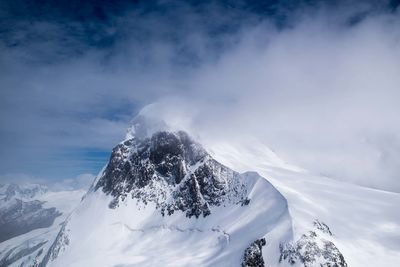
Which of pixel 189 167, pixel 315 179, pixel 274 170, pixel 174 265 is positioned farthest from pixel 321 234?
pixel 189 167

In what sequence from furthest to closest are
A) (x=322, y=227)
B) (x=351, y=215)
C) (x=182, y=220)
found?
1. (x=182, y=220)
2. (x=351, y=215)
3. (x=322, y=227)

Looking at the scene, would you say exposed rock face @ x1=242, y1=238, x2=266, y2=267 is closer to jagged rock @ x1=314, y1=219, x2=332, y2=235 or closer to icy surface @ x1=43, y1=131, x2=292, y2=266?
icy surface @ x1=43, y1=131, x2=292, y2=266

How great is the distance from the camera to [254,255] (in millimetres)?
94188

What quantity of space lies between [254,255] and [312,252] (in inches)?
690

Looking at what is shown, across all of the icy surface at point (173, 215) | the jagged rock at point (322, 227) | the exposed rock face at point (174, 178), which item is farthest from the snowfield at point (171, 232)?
the jagged rock at point (322, 227)

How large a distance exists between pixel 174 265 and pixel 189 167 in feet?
220

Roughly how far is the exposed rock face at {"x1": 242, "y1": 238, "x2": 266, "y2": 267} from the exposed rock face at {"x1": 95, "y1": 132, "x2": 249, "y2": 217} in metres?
45.5

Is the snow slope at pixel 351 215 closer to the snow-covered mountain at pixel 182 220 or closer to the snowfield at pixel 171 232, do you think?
the snow-covered mountain at pixel 182 220

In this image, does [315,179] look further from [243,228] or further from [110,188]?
[110,188]

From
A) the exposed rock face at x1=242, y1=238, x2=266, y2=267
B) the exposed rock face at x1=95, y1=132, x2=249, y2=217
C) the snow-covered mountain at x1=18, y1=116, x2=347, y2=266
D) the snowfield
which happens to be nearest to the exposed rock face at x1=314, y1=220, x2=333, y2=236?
the snow-covered mountain at x1=18, y1=116, x2=347, y2=266

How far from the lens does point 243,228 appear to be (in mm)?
118438

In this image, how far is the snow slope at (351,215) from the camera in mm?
87938

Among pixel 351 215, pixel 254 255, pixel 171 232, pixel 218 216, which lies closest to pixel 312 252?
pixel 254 255

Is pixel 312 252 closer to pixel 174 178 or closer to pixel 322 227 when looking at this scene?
pixel 322 227
